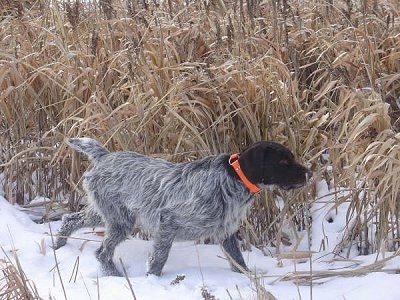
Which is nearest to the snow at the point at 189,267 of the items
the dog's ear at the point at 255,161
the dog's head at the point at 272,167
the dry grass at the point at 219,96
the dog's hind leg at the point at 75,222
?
the dog's hind leg at the point at 75,222

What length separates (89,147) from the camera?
14.6 feet

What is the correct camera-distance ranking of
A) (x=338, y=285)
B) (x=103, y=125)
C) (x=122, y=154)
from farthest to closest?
1. (x=103, y=125)
2. (x=122, y=154)
3. (x=338, y=285)

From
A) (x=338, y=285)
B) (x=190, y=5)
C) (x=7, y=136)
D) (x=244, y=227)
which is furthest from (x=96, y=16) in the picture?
(x=338, y=285)

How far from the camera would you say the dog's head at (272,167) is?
4004 millimetres

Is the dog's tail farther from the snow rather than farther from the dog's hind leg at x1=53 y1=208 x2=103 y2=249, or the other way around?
the snow

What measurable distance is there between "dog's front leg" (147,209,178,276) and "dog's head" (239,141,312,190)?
1.52ft

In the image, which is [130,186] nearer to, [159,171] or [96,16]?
[159,171]

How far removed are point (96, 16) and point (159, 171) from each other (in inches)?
63.6

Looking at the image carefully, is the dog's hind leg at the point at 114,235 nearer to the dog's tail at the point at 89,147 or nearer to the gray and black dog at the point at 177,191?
the gray and black dog at the point at 177,191

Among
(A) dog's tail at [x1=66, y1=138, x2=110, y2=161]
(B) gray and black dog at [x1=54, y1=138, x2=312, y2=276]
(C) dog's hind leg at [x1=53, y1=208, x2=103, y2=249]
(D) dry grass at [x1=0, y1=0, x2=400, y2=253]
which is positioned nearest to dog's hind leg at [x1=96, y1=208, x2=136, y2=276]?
(B) gray and black dog at [x1=54, y1=138, x2=312, y2=276]

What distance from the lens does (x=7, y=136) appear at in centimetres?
536

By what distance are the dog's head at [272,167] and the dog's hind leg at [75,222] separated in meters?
1.01

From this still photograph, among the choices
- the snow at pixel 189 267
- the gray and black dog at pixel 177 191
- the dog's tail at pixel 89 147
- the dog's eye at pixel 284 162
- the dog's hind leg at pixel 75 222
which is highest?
the dog's tail at pixel 89 147

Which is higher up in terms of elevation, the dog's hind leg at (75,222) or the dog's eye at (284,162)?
the dog's eye at (284,162)
